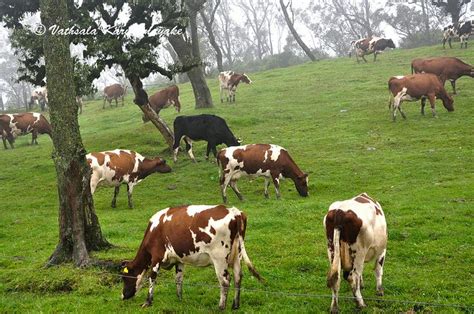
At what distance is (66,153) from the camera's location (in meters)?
10.8

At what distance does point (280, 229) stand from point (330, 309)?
4.95 metres

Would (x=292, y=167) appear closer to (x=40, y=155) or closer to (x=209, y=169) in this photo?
(x=209, y=169)

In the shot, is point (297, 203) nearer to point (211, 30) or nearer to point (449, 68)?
point (449, 68)

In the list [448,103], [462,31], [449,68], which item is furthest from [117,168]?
[462,31]

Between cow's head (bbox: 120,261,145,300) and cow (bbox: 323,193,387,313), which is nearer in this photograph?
cow (bbox: 323,193,387,313)

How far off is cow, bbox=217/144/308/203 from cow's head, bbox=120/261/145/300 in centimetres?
762

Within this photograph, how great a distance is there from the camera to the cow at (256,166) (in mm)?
16625

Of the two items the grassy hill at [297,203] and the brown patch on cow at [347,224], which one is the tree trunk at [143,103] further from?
the brown patch on cow at [347,224]

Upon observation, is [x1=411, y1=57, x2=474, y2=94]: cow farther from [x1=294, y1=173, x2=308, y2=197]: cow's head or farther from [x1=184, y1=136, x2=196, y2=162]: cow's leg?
[x1=184, y1=136, x2=196, y2=162]: cow's leg

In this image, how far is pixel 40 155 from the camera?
26.6 metres

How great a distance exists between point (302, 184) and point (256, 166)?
168cm

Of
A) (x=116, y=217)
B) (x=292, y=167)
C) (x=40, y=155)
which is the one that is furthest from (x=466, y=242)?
(x=40, y=155)

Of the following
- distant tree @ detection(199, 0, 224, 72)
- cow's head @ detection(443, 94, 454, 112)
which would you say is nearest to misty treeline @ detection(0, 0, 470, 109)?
distant tree @ detection(199, 0, 224, 72)

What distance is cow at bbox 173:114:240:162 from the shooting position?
21.3 meters
